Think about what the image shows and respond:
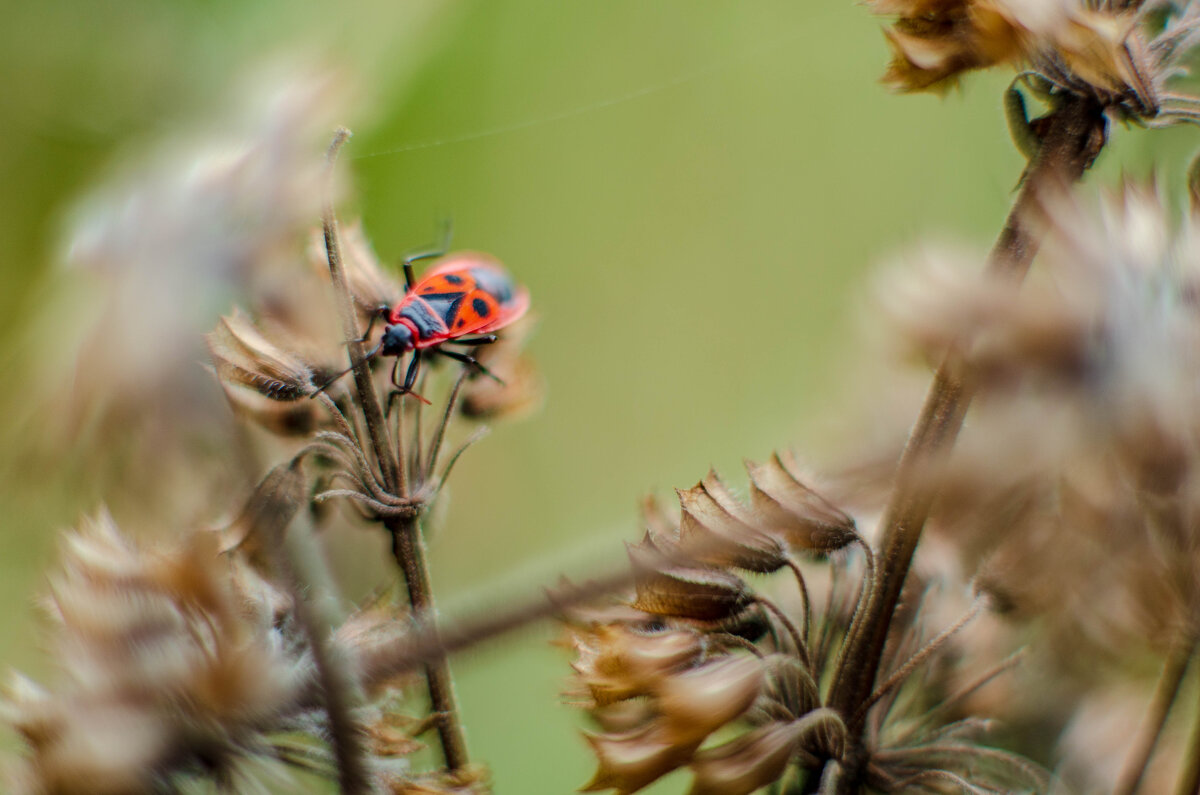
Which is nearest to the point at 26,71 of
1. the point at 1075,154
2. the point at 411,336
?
the point at 411,336

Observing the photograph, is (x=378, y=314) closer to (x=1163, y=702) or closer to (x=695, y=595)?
(x=695, y=595)

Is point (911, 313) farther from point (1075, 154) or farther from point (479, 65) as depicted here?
point (479, 65)

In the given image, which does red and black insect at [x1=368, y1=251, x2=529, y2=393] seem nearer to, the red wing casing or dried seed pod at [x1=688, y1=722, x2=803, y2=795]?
the red wing casing

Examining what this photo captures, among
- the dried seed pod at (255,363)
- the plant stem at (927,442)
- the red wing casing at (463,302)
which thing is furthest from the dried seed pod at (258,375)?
the plant stem at (927,442)

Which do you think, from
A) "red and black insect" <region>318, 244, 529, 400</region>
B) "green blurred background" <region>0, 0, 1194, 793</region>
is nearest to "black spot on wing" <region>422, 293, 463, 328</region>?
"red and black insect" <region>318, 244, 529, 400</region>

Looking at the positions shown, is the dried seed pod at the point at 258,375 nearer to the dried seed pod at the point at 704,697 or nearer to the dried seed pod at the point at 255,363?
the dried seed pod at the point at 255,363

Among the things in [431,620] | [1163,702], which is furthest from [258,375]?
[1163,702]
